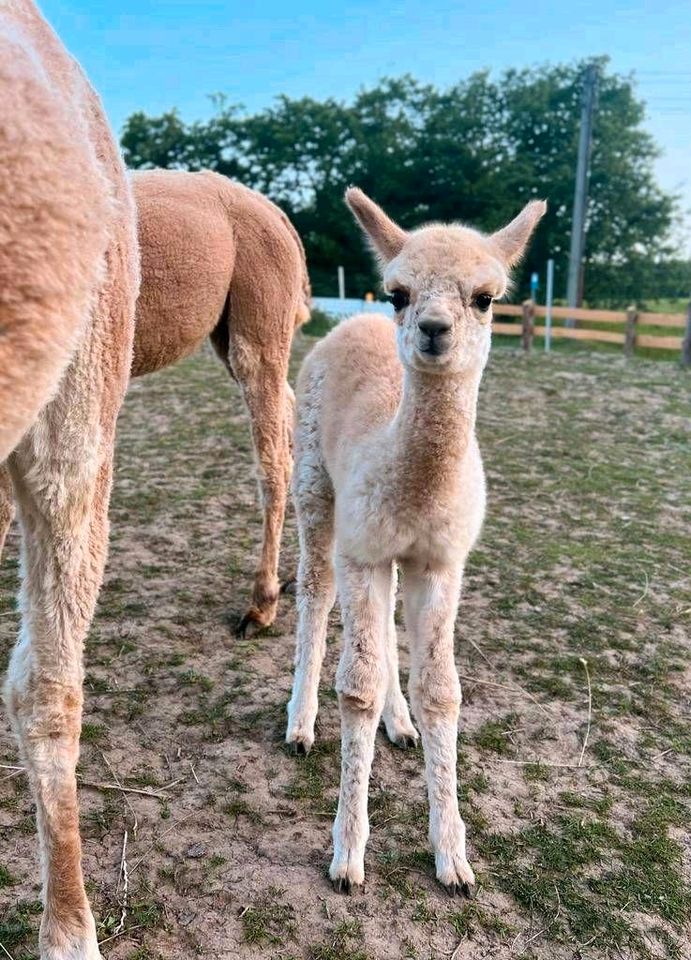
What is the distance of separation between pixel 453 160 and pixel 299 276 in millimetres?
29250

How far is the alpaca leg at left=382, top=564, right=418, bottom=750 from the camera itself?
9.68ft

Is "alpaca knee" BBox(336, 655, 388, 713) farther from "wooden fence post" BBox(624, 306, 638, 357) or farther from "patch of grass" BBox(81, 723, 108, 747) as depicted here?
"wooden fence post" BBox(624, 306, 638, 357)

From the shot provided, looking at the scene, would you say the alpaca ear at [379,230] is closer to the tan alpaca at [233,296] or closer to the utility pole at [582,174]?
the tan alpaca at [233,296]

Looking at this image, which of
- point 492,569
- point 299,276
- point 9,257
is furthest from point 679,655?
point 9,257

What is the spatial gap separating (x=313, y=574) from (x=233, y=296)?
5.36 feet

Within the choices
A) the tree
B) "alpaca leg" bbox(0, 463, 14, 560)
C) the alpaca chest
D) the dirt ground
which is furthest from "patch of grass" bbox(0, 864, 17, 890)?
the tree

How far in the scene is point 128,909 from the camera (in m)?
2.14

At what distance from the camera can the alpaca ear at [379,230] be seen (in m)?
Answer: 2.61

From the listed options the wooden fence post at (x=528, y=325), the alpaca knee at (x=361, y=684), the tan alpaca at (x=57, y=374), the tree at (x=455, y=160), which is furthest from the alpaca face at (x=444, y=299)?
the tree at (x=455, y=160)

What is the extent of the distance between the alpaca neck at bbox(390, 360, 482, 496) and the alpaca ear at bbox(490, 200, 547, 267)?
0.48 m

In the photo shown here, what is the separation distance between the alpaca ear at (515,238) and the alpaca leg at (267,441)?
64.1 inches

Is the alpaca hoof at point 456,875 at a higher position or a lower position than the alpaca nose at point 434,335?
lower

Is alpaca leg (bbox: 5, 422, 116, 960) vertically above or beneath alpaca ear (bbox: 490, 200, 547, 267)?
beneath

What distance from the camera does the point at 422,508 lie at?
2398mm
